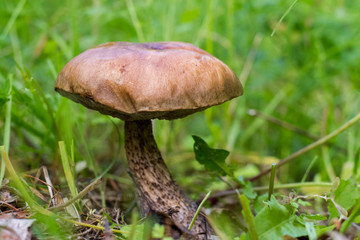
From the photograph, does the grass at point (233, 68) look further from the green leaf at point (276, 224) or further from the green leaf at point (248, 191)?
the green leaf at point (276, 224)

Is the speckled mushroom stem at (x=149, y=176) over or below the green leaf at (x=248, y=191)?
over

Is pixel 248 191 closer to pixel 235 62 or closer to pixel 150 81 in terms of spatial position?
pixel 150 81

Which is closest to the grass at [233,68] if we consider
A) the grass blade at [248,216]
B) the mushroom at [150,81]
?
the mushroom at [150,81]

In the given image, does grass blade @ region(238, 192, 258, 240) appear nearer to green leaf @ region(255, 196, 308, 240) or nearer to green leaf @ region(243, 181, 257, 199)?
green leaf @ region(255, 196, 308, 240)

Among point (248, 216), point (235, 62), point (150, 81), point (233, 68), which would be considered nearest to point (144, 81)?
point (150, 81)

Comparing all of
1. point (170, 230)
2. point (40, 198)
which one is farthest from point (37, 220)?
point (170, 230)

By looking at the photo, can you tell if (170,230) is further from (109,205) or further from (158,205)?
(109,205)
